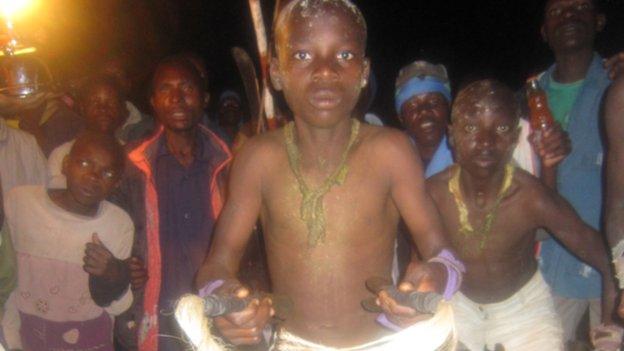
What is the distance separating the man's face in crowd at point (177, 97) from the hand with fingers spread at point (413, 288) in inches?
83.3

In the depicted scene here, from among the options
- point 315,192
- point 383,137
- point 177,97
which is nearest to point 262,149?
point 315,192

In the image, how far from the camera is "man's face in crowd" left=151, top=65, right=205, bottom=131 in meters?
3.82

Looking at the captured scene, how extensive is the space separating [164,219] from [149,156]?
43cm

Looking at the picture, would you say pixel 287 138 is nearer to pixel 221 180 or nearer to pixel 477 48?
pixel 221 180

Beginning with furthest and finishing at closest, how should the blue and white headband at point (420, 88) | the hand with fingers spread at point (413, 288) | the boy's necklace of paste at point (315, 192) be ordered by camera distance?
the blue and white headband at point (420, 88)
the boy's necklace of paste at point (315, 192)
the hand with fingers spread at point (413, 288)

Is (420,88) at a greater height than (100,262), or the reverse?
(420,88)

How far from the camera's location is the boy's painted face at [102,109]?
450 cm

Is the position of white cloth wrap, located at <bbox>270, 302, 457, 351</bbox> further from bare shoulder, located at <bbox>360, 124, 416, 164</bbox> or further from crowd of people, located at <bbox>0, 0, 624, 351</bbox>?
bare shoulder, located at <bbox>360, 124, 416, 164</bbox>

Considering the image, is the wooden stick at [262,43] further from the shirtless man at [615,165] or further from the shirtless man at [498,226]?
the shirtless man at [615,165]

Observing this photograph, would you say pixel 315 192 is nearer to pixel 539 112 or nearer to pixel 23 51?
pixel 539 112

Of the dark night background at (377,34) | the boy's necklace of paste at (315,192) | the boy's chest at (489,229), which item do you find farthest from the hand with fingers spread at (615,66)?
the dark night background at (377,34)

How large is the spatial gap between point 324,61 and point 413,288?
1048 millimetres

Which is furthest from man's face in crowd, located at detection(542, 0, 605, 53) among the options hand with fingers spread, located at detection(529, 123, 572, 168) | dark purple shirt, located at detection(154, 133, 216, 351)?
dark purple shirt, located at detection(154, 133, 216, 351)

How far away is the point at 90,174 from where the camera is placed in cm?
361
